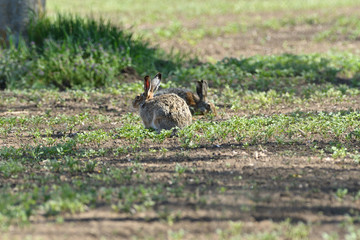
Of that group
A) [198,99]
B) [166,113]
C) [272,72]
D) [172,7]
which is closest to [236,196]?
[166,113]

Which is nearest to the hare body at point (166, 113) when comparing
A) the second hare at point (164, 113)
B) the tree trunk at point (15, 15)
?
the second hare at point (164, 113)

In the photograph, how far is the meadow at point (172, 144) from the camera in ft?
15.4

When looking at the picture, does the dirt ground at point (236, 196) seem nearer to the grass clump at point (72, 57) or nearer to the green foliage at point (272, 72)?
the green foliage at point (272, 72)

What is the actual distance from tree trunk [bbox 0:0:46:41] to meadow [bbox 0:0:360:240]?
279 mm

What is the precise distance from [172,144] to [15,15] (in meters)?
6.39

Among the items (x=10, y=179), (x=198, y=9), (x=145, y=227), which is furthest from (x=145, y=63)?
(x=198, y=9)

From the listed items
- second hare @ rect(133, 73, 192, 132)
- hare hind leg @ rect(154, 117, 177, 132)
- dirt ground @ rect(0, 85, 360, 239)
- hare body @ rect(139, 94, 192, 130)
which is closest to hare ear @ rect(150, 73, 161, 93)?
second hare @ rect(133, 73, 192, 132)

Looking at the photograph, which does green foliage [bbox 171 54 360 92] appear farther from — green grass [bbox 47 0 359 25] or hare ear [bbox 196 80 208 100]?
green grass [bbox 47 0 359 25]

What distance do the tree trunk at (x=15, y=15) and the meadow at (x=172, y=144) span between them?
0.92 feet

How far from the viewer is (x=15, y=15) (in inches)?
468

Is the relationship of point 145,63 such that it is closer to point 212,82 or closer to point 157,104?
point 212,82

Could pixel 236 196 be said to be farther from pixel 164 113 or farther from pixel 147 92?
pixel 147 92

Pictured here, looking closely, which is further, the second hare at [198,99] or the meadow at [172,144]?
the second hare at [198,99]

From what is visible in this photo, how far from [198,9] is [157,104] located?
53.2 ft
